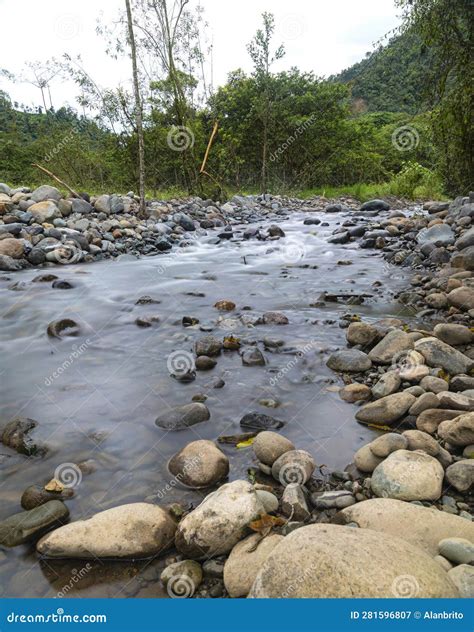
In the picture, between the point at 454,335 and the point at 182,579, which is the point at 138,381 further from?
the point at 454,335

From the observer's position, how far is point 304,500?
96.0 inches

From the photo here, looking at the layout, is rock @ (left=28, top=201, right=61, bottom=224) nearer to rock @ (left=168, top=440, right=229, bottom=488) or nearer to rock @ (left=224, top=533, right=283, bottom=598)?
rock @ (left=168, top=440, right=229, bottom=488)

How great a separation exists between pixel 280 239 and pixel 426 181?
28.3 ft

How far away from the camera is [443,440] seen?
9.31 feet

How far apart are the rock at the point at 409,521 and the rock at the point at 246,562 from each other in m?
0.42

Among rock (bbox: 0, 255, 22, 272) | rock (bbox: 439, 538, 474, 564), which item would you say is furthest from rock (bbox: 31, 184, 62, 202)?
rock (bbox: 439, 538, 474, 564)

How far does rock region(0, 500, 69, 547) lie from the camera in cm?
232

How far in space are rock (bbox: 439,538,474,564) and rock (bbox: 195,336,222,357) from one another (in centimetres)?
286

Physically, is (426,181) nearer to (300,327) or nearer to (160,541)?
(300,327)

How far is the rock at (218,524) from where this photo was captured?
7.16 ft

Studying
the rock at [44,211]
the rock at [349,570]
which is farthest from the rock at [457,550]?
the rock at [44,211]

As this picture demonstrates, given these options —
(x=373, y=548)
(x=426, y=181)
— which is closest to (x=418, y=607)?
(x=373, y=548)

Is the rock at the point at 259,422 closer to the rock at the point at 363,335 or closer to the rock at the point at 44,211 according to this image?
the rock at the point at 363,335

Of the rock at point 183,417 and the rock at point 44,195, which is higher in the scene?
the rock at point 44,195
